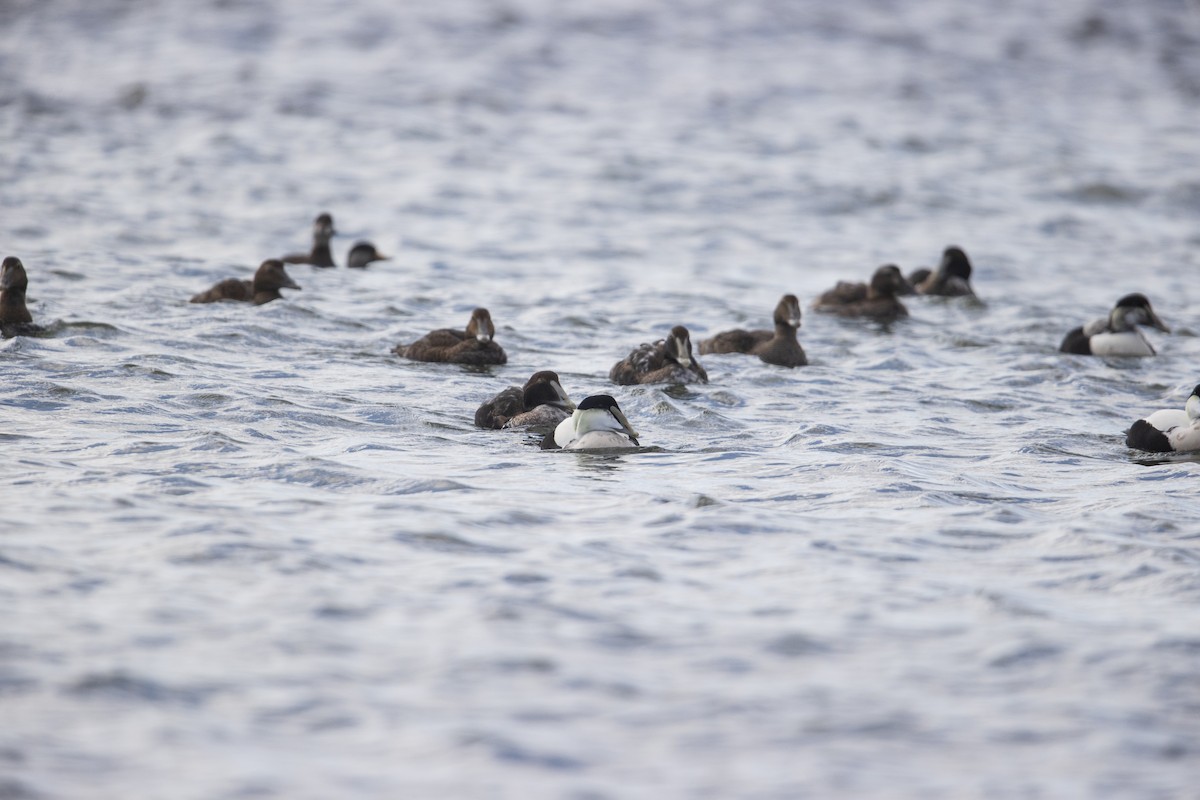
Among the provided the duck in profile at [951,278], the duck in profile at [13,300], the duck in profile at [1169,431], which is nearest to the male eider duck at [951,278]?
the duck in profile at [951,278]

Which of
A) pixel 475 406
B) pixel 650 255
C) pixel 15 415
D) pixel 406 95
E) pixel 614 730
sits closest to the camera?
pixel 614 730

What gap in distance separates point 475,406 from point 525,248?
32.4 ft

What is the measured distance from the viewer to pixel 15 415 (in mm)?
11344

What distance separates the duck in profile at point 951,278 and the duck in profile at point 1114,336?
11.1 ft

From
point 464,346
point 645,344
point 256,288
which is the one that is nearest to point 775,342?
point 645,344

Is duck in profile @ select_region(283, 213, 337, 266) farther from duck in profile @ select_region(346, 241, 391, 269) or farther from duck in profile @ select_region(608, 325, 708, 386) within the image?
duck in profile @ select_region(608, 325, 708, 386)

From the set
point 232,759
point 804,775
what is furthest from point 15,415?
point 804,775

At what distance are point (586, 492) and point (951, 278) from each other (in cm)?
1132

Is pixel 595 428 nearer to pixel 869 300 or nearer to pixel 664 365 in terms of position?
pixel 664 365

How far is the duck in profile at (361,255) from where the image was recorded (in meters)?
21.2

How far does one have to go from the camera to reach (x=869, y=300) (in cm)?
1855

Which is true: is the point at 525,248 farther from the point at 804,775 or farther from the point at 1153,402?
the point at 804,775

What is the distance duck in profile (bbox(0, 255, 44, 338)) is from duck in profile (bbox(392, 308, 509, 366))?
11.7 feet

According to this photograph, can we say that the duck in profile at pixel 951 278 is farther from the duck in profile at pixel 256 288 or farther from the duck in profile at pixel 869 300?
the duck in profile at pixel 256 288
